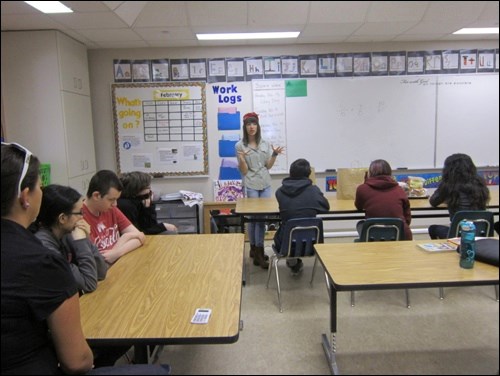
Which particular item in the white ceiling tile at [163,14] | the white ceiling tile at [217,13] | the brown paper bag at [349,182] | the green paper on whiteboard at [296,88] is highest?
the green paper on whiteboard at [296,88]

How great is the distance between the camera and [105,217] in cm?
205

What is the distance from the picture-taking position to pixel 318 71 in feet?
14.2

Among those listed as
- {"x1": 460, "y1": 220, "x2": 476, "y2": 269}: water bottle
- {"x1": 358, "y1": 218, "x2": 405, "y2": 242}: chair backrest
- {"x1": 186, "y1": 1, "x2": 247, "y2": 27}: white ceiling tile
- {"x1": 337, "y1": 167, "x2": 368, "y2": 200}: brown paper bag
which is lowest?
{"x1": 358, "y1": 218, "x2": 405, "y2": 242}: chair backrest

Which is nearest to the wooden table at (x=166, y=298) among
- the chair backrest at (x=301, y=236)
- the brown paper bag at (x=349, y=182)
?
the chair backrest at (x=301, y=236)

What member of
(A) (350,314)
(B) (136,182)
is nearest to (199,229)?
(B) (136,182)

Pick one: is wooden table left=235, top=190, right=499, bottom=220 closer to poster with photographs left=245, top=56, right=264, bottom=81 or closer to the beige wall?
the beige wall

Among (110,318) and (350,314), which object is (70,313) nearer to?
(110,318)

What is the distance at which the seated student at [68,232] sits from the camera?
4.56 ft

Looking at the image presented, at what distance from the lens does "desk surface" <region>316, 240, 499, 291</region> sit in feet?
4.55

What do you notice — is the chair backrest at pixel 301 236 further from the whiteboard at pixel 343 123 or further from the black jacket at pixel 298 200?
the whiteboard at pixel 343 123

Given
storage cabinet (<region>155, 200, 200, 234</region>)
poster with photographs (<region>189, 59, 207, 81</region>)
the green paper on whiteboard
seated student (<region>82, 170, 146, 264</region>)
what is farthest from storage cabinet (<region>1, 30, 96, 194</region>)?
the green paper on whiteboard

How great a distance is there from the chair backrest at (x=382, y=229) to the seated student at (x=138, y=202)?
4.94 feet

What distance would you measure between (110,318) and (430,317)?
0.98 meters

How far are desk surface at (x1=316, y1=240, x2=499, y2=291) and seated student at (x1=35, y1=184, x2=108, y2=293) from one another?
101cm
